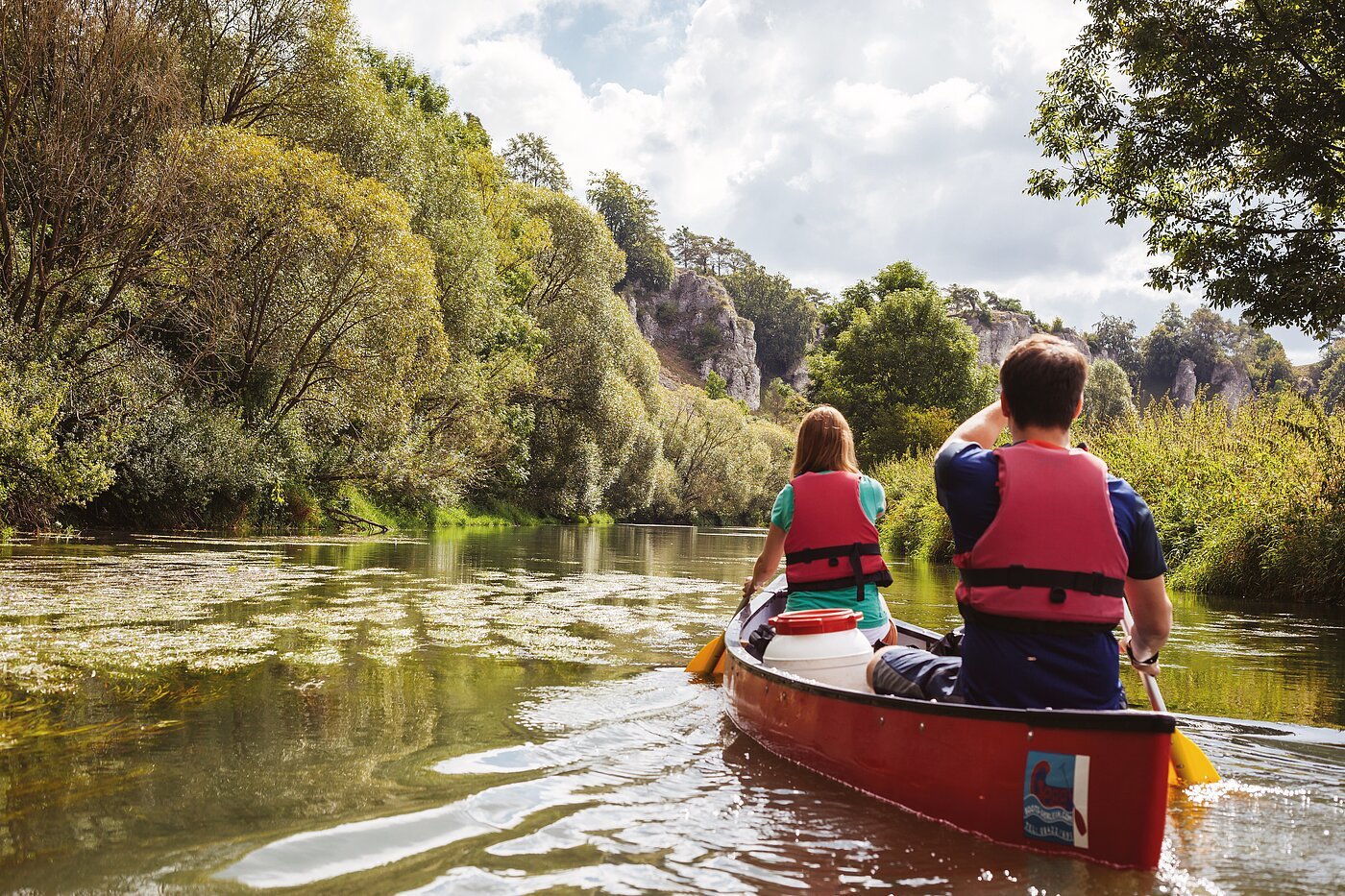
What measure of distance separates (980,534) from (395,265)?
739 inches

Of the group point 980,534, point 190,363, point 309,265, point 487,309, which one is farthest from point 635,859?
point 487,309

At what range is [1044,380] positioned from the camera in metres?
3.05

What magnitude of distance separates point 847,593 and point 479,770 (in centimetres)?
209

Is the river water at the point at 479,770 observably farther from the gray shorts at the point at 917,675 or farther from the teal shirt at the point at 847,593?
the teal shirt at the point at 847,593

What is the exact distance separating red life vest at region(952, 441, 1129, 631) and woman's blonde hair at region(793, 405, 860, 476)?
5.82ft

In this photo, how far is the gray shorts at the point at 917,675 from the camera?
3.57 m

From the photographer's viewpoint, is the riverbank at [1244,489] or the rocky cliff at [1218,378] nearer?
the riverbank at [1244,489]

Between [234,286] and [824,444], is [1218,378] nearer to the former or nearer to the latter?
[234,286]

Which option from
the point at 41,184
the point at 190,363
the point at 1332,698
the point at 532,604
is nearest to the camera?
the point at 1332,698

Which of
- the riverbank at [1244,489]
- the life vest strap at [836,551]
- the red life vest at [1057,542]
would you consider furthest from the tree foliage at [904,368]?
the red life vest at [1057,542]

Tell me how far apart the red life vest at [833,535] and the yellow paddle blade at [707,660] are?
142 cm

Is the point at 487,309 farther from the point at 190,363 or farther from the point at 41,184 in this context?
the point at 41,184

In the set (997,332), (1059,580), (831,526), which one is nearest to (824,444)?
(831,526)

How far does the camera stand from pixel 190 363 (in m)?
17.5
